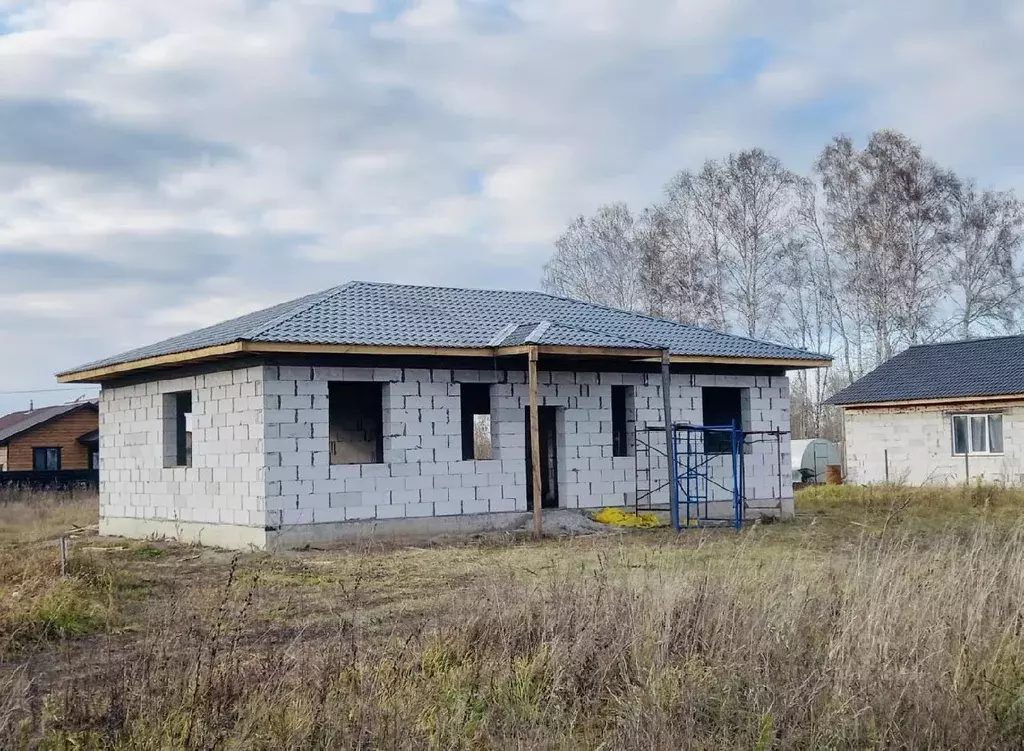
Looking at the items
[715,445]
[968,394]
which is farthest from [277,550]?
[968,394]

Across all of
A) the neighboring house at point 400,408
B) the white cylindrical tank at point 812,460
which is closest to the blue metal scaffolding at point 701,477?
the neighboring house at point 400,408

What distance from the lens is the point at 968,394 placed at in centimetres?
2777

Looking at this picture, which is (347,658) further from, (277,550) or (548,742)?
(277,550)

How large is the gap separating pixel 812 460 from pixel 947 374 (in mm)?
6687

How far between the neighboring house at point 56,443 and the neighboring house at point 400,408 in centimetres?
2353

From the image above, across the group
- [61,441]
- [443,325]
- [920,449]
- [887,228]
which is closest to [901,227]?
[887,228]

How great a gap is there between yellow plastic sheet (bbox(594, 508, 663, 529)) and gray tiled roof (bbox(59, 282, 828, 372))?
9.51 ft

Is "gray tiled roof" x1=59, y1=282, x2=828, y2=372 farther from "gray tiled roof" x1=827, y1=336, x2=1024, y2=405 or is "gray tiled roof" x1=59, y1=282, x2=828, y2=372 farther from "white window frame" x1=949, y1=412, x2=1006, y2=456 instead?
"white window frame" x1=949, y1=412, x2=1006, y2=456

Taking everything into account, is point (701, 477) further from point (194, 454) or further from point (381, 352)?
point (194, 454)

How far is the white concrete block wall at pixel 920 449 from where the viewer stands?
27.2m

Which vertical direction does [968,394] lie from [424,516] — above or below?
above

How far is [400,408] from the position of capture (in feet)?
55.6

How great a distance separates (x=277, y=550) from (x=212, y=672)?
10.5m

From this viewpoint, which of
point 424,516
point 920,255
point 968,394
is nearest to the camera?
point 424,516
